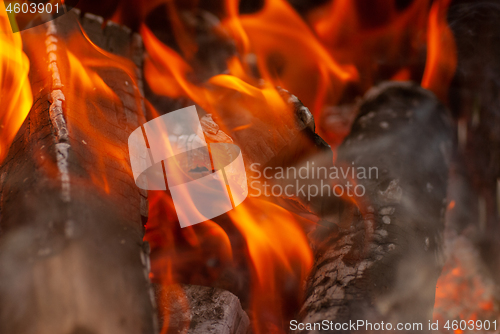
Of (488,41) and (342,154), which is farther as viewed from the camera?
(488,41)

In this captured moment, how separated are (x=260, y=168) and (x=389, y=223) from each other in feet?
1.91

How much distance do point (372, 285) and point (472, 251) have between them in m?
1.24

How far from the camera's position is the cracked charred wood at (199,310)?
139 cm

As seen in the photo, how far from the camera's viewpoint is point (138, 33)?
6.11 ft

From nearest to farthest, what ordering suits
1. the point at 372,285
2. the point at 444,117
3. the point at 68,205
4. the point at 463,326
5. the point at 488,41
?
1. the point at 68,205
2. the point at 372,285
3. the point at 463,326
4. the point at 444,117
5. the point at 488,41

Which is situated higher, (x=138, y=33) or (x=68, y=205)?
(x=138, y=33)

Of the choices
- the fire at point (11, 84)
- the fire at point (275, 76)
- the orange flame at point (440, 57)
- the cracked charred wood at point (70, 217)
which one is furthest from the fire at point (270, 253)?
the orange flame at point (440, 57)

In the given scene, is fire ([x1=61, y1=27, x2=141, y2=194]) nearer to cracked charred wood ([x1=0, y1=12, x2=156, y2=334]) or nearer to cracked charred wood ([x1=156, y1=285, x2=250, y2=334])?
cracked charred wood ([x1=0, y1=12, x2=156, y2=334])

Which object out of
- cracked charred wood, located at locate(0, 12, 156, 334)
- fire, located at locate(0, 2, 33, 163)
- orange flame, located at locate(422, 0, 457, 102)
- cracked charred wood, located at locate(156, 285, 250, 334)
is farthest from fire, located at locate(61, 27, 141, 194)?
orange flame, located at locate(422, 0, 457, 102)

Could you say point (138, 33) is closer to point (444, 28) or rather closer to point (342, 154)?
point (342, 154)

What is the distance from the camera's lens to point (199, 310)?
1.46m

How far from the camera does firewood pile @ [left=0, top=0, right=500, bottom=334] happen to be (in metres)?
1.10

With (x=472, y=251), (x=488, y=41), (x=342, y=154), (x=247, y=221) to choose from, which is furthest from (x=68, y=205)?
(x=488, y=41)

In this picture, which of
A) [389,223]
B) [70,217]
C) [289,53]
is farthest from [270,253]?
[289,53]
